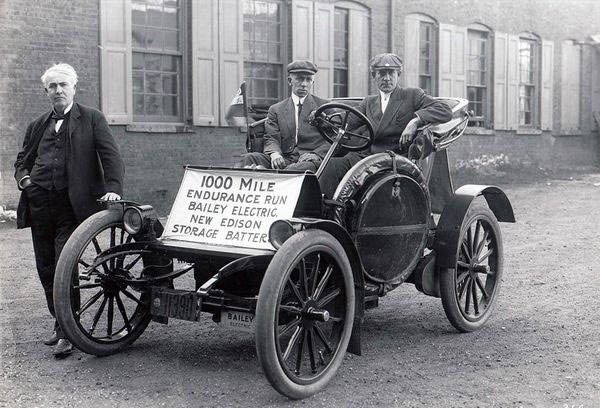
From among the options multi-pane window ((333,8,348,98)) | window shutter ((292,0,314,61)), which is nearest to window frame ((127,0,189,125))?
window shutter ((292,0,314,61))

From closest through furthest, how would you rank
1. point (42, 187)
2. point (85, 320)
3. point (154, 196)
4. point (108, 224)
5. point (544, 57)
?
point (108, 224), point (42, 187), point (85, 320), point (154, 196), point (544, 57)

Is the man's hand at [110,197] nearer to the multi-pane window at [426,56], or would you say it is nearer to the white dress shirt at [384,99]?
the white dress shirt at [384,99]

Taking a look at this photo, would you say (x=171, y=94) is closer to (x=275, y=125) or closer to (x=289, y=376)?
(x=275, y=125)

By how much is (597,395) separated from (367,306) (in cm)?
148

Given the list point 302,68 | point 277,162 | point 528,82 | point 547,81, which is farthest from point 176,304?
point 547,81

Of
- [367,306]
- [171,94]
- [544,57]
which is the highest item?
[544,57]

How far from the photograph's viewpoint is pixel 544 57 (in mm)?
20250

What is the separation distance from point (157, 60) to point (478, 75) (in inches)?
Answer: 372

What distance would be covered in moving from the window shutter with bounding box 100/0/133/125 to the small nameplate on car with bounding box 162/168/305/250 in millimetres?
6696

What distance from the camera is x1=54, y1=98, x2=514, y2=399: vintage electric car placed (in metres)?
4.12

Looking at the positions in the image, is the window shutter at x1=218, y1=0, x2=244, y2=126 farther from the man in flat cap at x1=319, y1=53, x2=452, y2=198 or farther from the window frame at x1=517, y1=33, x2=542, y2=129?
the window frame at x1=517, y1=33, x2=542, y2=129

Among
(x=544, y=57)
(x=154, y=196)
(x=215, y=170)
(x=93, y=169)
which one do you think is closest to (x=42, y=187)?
(x=93, y=169)

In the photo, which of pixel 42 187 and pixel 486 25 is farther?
pixel 486 25

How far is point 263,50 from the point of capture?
13.5 m
